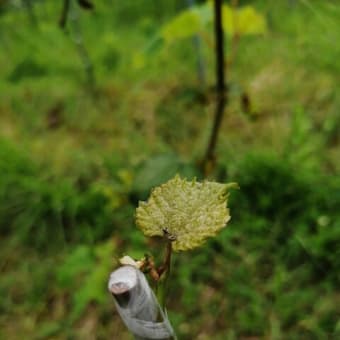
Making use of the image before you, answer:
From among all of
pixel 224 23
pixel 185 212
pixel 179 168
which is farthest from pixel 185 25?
pixel 185 212

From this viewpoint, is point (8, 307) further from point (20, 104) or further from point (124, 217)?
point (20, 104)

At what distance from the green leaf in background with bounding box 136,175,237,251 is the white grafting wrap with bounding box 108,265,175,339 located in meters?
0.04

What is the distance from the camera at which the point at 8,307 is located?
1361mm

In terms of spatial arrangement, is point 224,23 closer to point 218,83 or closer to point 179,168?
point 218,83

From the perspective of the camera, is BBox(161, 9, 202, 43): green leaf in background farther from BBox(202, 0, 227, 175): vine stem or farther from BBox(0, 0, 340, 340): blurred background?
BBox(202, 0, 227, 175): vine stem

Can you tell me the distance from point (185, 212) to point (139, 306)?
87mm

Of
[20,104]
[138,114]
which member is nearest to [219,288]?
[138,114]

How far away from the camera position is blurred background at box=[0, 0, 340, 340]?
1.21m

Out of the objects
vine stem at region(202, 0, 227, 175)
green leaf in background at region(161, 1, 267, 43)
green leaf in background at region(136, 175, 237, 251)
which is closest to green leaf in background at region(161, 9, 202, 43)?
green leaf in background at region(161, 1, 267, 43)

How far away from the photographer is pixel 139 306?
0.39m

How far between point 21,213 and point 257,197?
2.25 ft

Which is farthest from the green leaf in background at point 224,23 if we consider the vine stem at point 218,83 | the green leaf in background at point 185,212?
the green leaf in background at point 185,212

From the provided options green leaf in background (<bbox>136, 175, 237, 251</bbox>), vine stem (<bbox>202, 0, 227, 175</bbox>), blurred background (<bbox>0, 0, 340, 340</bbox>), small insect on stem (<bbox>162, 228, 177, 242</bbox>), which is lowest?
blurred background (<bbox>0, 0, 340, 340</bbox>)

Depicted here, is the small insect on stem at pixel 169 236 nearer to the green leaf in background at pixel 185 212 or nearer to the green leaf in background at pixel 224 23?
the green leaf in background at pixel 185 212
